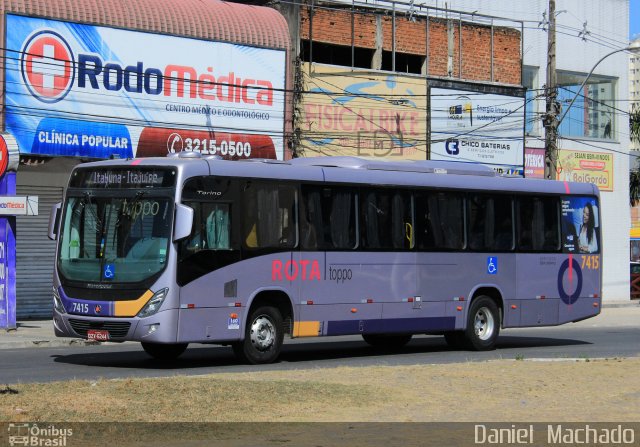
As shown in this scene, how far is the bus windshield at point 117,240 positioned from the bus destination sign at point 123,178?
20cm

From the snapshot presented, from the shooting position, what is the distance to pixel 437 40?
1620 inches

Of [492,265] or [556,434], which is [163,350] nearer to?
[492,265]

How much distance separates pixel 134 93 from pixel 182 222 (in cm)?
1468

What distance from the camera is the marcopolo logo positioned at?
28.9 metres

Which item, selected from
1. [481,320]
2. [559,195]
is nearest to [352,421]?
[481,320]

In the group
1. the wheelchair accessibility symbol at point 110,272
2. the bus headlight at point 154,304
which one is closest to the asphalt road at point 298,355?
the bus headlight at point 154,304

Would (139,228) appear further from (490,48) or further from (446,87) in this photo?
(490,48)

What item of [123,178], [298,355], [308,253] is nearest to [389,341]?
[298,355]

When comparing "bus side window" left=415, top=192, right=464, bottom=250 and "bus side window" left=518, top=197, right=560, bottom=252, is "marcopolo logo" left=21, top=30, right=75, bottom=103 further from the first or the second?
"bus side window" left=518, top=197, right=560, bottom=252

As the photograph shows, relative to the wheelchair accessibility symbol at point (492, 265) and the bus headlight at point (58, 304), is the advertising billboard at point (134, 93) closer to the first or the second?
the bus headlight at point (58, 304)

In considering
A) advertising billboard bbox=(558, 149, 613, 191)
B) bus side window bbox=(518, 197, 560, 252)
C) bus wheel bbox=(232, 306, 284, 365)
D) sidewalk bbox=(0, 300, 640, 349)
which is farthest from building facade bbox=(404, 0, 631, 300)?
bus wheel bbox=(232, 306, 284, 365)

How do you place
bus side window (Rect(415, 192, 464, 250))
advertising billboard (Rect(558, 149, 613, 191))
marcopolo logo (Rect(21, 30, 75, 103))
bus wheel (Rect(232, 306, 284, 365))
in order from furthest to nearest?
advertising billboard (Rect(558, 149, 613, 191))
marcopolo logo (Rect(21, 30, 75, 103))
bus side window (Rect(415, 192, 464, 250))
bus wheel (Rect(232, 306, 284, 365))

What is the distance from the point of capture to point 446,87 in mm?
40688

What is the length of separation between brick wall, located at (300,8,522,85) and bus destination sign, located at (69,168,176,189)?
19053 mm
